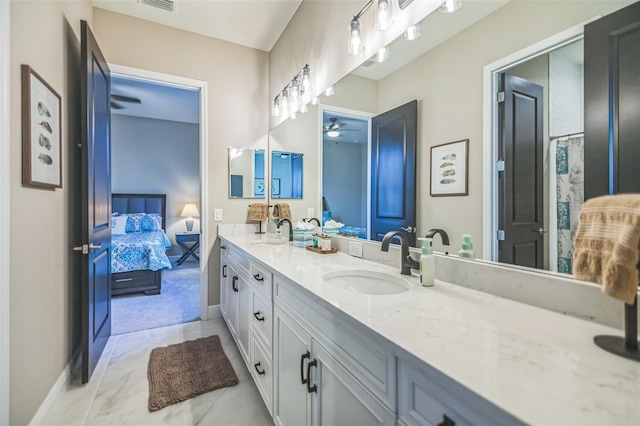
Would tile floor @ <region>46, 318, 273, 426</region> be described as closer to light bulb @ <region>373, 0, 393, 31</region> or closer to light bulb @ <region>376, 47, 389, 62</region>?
light bulb @ <region>376, 47, 389, 62</region>

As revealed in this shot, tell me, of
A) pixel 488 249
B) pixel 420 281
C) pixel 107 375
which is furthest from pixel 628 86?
pixel 107 375

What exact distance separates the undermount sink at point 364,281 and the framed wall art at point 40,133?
1526 millimetres

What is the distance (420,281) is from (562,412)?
0.73 metres

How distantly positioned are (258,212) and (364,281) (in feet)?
6.51

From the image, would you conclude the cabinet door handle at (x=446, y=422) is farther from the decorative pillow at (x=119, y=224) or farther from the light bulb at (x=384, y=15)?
the decorative pillow at (x=119, y=224)

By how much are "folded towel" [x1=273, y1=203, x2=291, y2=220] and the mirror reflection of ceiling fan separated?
0.95 metres

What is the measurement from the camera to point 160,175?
588cm

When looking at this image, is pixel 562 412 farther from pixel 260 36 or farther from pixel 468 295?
pixel 260 36

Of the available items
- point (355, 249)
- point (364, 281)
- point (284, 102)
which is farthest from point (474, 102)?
point (284, 102)

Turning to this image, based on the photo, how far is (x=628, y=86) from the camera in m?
0.72

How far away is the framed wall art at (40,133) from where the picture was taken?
134 cm

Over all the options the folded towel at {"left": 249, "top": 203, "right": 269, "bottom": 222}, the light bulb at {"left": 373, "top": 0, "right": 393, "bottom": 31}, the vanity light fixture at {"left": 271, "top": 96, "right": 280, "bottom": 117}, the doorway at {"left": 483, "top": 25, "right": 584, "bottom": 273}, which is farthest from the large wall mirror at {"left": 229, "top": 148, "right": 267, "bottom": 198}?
the doorway at {"left": 483, "top": 25, "right": 584, "bottom": 273}

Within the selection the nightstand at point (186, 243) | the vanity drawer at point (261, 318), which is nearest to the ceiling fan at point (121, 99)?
the nightstand at point (186, 243)

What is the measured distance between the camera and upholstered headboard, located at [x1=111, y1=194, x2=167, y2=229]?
5438 mm
